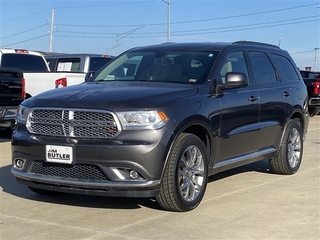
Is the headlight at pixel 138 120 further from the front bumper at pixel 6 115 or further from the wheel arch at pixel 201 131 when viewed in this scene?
the front bumper at pixel 6 115

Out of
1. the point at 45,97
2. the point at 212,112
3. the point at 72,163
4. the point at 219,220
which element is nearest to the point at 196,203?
the point at 219,220

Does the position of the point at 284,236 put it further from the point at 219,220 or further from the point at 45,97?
the point at 45,97

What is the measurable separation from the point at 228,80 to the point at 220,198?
52.8 inches

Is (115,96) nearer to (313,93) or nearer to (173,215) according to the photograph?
(173,215)

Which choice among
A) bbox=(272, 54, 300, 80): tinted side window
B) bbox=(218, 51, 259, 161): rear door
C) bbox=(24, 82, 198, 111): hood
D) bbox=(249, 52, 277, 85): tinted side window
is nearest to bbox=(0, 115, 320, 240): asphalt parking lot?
bbox=(218, 51, 259, 161): rear door

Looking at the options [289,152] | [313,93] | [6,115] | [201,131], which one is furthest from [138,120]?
[313,93]

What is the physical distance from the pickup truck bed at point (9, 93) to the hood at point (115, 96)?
451 centimetres

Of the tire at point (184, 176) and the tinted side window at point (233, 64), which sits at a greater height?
the tinted side window at point (233, 64)

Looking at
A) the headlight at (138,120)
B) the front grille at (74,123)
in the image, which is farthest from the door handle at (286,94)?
the front grille at (74,123)

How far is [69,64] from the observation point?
1441 centimetres

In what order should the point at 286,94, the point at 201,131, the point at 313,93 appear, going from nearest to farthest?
the point at 201,131, the point at 286,94, the point at 313,93

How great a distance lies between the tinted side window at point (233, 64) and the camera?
6.61 m

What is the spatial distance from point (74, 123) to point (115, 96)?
1.59ft

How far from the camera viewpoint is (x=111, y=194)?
208 inches
